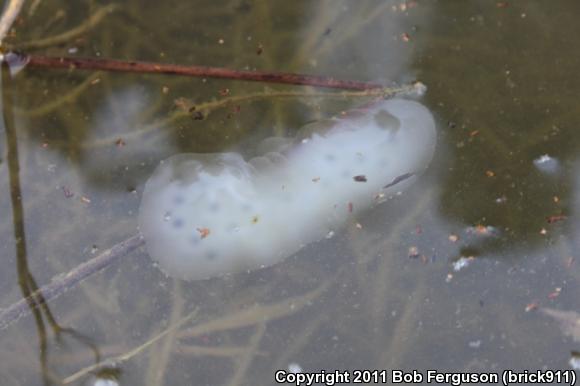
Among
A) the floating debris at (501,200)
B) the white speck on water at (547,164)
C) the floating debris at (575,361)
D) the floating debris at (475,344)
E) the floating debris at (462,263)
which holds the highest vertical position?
the floating debris at (501,200)

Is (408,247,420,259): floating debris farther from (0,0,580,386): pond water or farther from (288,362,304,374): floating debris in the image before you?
(288,362,304,374): floating debris

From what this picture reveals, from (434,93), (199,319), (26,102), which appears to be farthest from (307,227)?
(26,102)

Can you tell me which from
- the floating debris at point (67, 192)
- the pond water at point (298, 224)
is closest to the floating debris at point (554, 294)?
the pond water at point (298, 224)

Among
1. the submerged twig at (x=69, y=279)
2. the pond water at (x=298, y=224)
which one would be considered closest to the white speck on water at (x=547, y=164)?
the pond water at (x=298, y=224)

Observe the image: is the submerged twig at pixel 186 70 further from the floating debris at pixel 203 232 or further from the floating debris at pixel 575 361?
the floating debris at pixel 575 361

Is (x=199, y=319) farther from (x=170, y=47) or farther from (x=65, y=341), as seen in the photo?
(x=170, y=47)

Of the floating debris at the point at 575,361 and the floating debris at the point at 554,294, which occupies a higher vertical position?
the floating debris at the point at 554,294

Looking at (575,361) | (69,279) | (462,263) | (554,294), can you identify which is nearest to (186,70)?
(69,279)

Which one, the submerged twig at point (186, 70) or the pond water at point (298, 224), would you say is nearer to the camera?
the pond water at point (298, 224)
